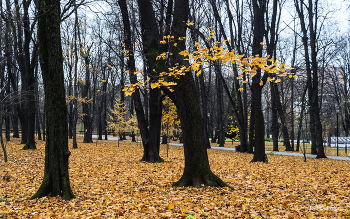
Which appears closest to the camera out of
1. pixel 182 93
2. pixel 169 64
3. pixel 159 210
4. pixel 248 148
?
pixel 159 210

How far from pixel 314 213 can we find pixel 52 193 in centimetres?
497

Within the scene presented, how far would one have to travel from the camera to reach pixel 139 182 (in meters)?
6.92

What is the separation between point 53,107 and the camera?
5.12m

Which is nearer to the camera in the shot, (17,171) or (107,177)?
(107,177)

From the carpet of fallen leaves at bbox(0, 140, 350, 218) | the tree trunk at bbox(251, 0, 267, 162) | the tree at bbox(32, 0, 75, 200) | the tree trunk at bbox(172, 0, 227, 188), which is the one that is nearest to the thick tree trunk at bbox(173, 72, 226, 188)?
the tree trunk at bbox(172, 0, 227, 188)

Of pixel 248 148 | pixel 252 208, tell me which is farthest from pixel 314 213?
pixel 248 148

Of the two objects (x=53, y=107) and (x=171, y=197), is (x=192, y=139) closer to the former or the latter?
(x=171, y=197)

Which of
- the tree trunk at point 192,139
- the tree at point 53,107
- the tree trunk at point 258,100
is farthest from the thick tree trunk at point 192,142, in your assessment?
the tree trunk at point 258,100

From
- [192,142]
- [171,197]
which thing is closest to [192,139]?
[192,142]

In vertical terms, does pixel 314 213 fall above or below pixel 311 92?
below

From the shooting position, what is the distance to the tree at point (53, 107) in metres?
5.11

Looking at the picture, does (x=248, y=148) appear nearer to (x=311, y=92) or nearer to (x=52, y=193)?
(x=311, y=92)

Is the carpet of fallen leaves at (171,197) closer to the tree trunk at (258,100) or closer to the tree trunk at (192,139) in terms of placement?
the tree trunk at (192,139)

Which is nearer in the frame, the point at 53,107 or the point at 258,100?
the point at 53,107
